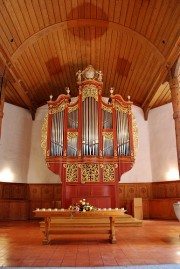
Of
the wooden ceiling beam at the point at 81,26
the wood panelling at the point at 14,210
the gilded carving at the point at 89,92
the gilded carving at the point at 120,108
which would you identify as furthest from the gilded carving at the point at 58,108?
the wood panelling at the point at 14,210

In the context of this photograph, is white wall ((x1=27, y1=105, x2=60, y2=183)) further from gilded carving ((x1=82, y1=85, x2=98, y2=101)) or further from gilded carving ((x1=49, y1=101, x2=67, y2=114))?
gilded carving ((x1=82, y1=85, x2=98, y2=101))

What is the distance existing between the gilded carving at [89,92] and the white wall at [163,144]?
12.2 feet

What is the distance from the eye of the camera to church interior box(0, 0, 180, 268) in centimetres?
511

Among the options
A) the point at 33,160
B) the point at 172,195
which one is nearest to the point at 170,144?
the point at 172,195

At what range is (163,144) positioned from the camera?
11156 mm

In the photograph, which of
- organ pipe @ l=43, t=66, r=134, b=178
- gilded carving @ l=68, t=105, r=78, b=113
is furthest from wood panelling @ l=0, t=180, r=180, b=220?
gilded carving @ l=68, t=105, r=78, b=113

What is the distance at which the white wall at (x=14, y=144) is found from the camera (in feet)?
34.8

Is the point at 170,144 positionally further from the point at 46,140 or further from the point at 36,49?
the point at 36,49

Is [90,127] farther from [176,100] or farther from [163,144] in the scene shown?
[163,144]

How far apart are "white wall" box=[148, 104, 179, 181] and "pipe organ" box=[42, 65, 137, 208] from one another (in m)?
2.66

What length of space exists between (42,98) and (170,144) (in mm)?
6323

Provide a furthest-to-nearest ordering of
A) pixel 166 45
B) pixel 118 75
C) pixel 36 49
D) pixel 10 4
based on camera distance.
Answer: pixel 118 75, pixel 36 49, pixel 166 45, pixel 10 4

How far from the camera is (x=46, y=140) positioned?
8.97m

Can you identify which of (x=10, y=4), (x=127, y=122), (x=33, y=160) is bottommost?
(x=33, y=160)
